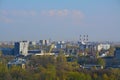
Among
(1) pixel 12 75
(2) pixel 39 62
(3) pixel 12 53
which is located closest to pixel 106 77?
(1) pixel 12 75

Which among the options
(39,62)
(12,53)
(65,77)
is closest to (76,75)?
(65,77)

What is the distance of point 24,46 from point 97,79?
34.3 feet

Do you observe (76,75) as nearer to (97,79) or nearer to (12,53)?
(97,79)

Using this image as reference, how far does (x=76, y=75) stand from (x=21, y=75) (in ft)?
3.07

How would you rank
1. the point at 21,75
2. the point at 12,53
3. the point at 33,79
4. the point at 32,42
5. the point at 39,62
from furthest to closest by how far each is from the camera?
1. the point at 32,42
2. the point at 12,53
3. the point at 39,62
4. the point at 21,75
5. the point at 33,79

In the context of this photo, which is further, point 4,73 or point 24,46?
point 24,46

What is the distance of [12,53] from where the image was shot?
15.9 m

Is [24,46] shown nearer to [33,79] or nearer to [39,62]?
[39,62]

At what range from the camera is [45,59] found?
34.2 ft

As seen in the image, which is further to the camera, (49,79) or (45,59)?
(45,59)

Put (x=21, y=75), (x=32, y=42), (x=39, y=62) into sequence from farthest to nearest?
1. (x=32, y=42)
2. (x=39, y=62)
3. (x=21, y=75)

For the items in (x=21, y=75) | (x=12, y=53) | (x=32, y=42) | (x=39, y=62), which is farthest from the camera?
(x=32, y=42)

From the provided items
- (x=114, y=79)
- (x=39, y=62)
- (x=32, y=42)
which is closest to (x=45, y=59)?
(x=39, y=62)

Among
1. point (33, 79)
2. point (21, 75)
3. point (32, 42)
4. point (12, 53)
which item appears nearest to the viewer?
point (33, 79)
